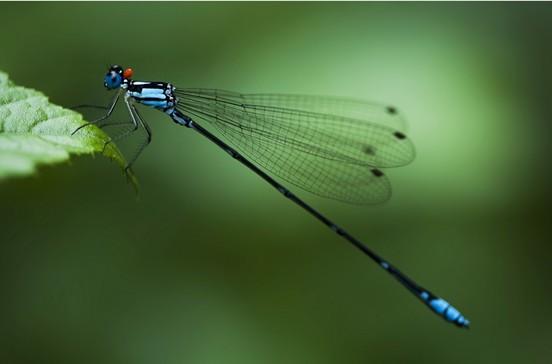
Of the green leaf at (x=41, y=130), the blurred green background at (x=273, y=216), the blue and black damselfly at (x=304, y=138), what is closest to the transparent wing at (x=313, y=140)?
the blue and black damselfly at (x=304, y=138)

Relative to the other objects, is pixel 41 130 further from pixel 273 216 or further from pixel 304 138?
pixel 273 216

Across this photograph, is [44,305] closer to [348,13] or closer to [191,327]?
[191,327]

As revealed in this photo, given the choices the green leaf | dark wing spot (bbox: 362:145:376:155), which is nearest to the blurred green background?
dark wing spot (bbox: 362:145:376:155)

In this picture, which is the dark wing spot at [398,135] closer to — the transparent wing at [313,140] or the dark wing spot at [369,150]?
the transparent wing at [313,140]

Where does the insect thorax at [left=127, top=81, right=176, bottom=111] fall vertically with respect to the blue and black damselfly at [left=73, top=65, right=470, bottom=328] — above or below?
below

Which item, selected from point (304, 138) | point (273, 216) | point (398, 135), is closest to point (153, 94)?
point (304, 138)

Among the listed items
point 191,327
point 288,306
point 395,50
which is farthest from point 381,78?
point 191,327

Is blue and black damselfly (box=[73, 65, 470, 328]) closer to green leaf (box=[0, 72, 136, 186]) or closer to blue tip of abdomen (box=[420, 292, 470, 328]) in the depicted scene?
blue tip of abdomen (box=[420, 292, 470, 328])
